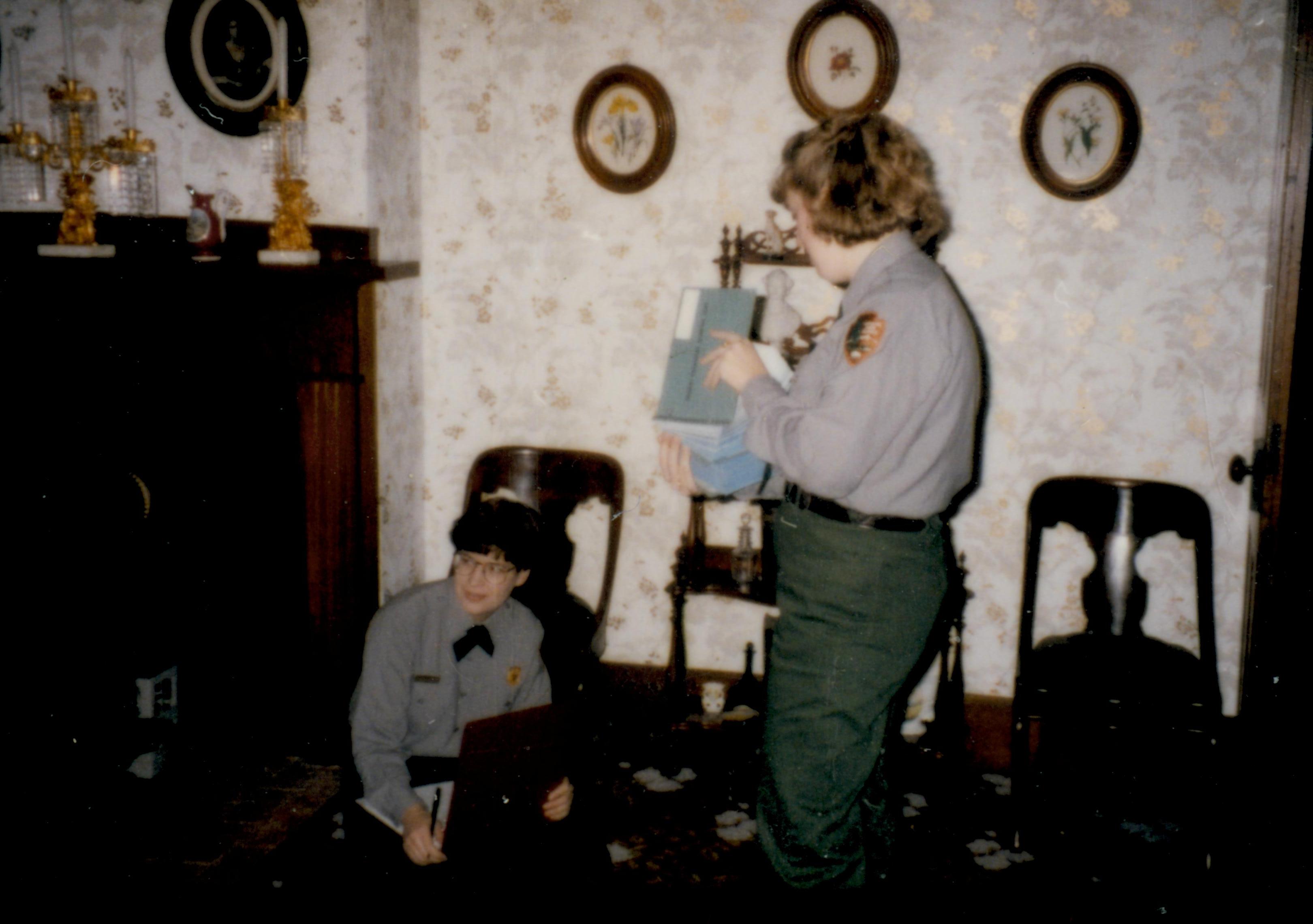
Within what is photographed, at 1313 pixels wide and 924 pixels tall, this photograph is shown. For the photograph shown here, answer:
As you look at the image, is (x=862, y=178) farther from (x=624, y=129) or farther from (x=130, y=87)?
(x=130, y=87)

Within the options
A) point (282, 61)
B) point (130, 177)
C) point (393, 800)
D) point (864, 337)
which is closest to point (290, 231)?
point (282, 61)

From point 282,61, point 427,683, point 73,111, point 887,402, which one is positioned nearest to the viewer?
point 887,402

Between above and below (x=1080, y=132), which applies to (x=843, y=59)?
above

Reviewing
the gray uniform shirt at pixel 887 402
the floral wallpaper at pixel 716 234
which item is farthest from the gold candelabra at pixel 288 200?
the gray uniform shirt at pixel 887 402

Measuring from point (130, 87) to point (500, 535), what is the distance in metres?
1.79

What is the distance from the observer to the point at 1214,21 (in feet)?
7.72

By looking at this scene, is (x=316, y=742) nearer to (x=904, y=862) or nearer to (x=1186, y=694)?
(x=904, y=862)

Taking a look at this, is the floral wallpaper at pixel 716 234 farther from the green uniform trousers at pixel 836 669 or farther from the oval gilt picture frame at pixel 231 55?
the green uniform trousers at pixel 836 669

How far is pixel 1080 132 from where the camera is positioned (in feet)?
8.01

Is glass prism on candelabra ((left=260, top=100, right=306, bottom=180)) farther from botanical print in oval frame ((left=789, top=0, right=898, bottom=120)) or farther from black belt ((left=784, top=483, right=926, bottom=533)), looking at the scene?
black belt ((left=784, top=483, right=926, bottom=533))

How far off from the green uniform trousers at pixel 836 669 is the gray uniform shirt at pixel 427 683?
57 cm

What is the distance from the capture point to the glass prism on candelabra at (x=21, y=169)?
228 cm

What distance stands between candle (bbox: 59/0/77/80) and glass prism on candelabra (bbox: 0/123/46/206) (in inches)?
8.0

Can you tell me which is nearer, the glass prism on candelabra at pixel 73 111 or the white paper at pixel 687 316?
the white paper at pixel 687 316
